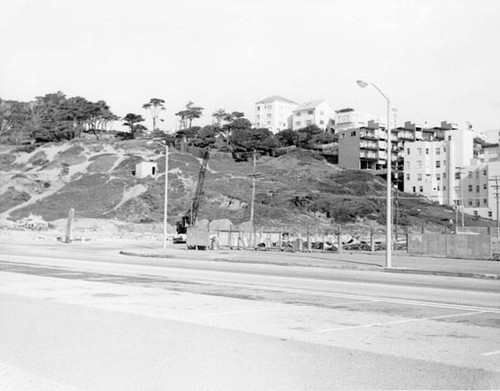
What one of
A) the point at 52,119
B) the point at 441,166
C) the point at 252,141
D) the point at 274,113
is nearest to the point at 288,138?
the point at 252,141

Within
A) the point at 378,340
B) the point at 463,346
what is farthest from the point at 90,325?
the point at 463,346

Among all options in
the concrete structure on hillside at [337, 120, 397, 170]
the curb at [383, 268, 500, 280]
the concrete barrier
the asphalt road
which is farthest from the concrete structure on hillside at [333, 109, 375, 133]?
the asphalt road

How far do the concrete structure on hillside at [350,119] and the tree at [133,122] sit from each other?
5176cm

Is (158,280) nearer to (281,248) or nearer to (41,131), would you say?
(281,248)

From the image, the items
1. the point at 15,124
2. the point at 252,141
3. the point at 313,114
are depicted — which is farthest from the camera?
the point at 313,114

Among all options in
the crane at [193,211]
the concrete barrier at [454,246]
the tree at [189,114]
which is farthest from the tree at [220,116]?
the concrete barrier at [454,246]

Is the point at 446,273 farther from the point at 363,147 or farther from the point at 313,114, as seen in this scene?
the point at 313,114

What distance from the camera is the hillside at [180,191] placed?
328ft

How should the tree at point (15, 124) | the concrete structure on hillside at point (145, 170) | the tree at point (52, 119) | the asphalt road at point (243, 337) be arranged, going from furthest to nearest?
the tree at point (52, 119) → the tree at point (15, 124) → the concrete structure on hillside at point (145, 170) → the asphalt road at point (243, 337)

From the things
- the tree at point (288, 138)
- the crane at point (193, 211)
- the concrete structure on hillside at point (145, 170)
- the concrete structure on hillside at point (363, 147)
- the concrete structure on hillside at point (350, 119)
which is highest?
the concrete structure on hillside at point (350, 119)

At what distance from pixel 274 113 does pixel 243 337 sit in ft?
616

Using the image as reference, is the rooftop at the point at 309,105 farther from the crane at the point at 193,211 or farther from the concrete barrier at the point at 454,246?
the concrete barrier at the point at 454,246

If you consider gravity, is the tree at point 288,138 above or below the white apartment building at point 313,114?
below

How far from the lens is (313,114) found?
184125 mm
